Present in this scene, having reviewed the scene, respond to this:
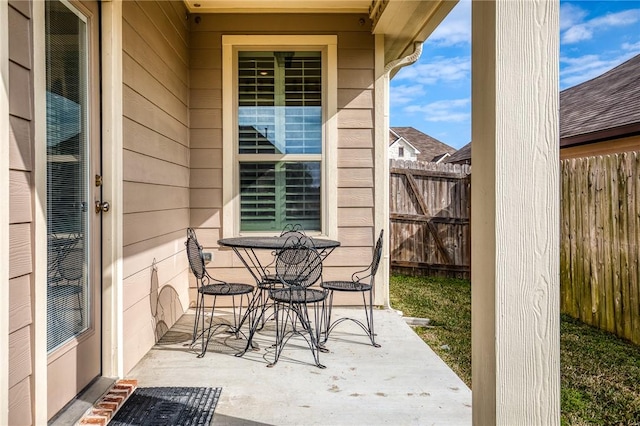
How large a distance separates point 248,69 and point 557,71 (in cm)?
367

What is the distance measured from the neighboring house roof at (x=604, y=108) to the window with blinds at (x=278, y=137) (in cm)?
346

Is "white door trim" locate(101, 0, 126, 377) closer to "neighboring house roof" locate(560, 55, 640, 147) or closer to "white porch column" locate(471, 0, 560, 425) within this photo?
"white porch column" locate(471, 0, 560, 425)

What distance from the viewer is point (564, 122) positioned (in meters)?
6.55

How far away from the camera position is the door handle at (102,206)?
238 cm

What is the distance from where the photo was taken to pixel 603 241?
12.0ft

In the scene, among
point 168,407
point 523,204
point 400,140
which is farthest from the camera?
point 400,140

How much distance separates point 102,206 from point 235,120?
7.02 feet

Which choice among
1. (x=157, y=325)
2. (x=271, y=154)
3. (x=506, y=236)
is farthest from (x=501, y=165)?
(x=271, y=154)

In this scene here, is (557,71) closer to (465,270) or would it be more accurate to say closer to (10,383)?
(10,383)

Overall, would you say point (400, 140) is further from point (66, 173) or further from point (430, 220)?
point (66, 173)

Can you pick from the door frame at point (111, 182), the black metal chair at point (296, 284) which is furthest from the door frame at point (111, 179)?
the black metal chair at point (296, 284)

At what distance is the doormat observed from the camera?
2.09 meters

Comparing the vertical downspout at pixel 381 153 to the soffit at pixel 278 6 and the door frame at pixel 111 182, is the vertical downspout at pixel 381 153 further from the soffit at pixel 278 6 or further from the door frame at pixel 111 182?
the door frame at pixel 111 182

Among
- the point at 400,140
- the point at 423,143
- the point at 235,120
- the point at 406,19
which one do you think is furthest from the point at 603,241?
the point at 400,140
